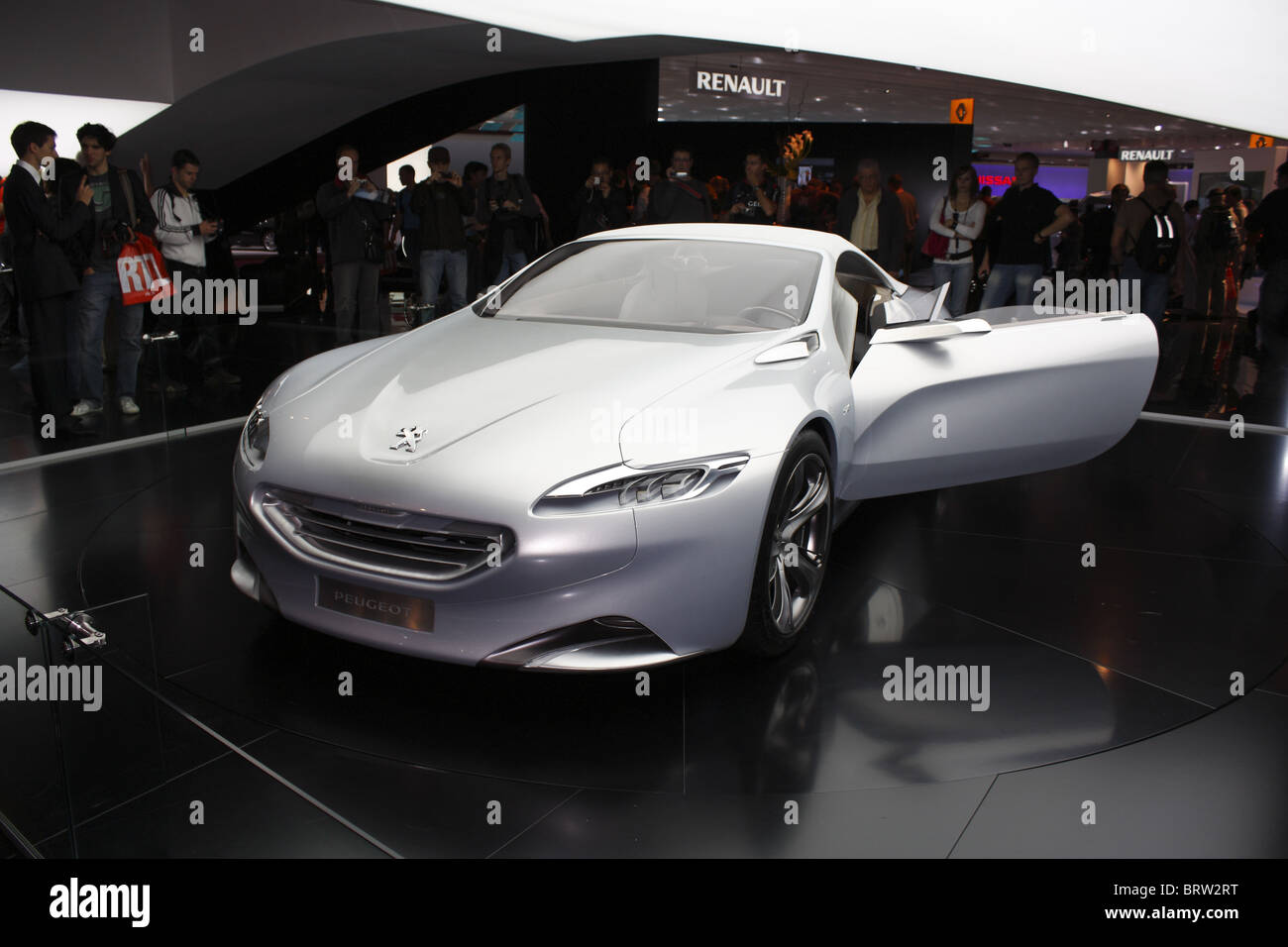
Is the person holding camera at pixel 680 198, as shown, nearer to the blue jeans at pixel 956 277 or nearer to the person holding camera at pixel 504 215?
the person holding camera at pixel 504 215

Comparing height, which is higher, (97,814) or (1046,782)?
(97,814)

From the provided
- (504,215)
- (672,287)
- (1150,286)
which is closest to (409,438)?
(672,287)

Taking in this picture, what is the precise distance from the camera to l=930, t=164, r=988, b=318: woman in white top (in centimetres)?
876

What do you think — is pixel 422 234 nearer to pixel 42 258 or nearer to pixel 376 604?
pixel 42 258

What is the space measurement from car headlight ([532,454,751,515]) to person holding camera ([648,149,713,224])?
19.9 feet

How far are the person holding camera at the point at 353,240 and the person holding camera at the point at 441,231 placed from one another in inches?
12.6

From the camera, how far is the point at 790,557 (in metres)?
3.37

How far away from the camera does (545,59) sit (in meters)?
11.9

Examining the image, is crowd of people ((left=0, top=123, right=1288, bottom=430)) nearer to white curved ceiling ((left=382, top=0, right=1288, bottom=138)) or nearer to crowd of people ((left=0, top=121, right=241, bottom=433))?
crowd of people ((left=0, top=121, right=241, bottom=433))

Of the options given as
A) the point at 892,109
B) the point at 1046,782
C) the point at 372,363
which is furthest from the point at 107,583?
the point at 892,109

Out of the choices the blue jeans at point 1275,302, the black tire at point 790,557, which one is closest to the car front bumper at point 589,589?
the black tire at point 790,557

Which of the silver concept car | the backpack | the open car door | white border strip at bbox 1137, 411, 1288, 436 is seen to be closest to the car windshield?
the silver concept car
